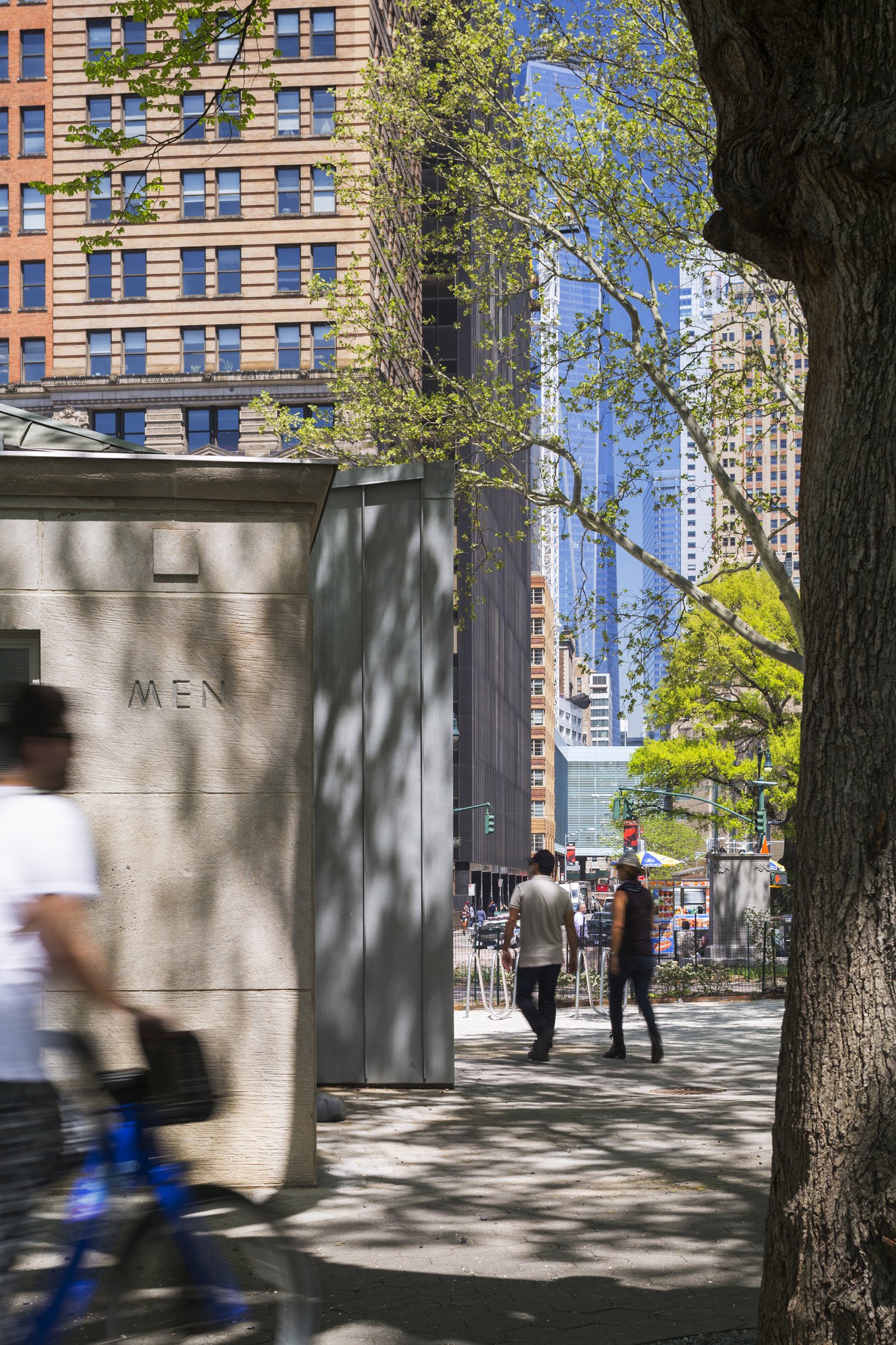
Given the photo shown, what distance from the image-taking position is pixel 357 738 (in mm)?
10312

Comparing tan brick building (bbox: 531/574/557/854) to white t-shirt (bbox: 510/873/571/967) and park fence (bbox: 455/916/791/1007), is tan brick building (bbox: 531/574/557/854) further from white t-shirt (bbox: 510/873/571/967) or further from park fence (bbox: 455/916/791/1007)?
white t-shirt (bbox: 510/873/571/967)

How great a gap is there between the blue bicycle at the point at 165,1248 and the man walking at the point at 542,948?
8562 mm

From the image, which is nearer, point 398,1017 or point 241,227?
point 398,1017

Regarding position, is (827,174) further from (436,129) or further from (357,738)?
(436,129)

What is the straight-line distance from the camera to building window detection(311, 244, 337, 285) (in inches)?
2004

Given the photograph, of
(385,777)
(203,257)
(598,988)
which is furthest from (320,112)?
(385,777)

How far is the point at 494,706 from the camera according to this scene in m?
84.6

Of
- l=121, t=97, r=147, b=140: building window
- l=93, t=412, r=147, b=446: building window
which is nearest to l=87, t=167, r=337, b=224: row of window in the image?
l=121, t=97, r=147, b=140: building window

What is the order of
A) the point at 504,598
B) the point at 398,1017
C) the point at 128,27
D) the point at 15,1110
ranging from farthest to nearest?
the point at 504,598 → the point at 128,27 → the point at 398,1017 → the point at 15,1110

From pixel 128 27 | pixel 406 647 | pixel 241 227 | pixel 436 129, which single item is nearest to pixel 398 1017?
pixel 406 647

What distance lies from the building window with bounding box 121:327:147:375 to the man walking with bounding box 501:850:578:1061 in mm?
42412

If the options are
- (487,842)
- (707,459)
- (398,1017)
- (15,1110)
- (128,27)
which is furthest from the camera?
(487,842)

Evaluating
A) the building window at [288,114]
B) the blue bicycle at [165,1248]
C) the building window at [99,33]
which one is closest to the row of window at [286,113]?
the building window at [288,114]

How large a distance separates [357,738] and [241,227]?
44853 millimetres
